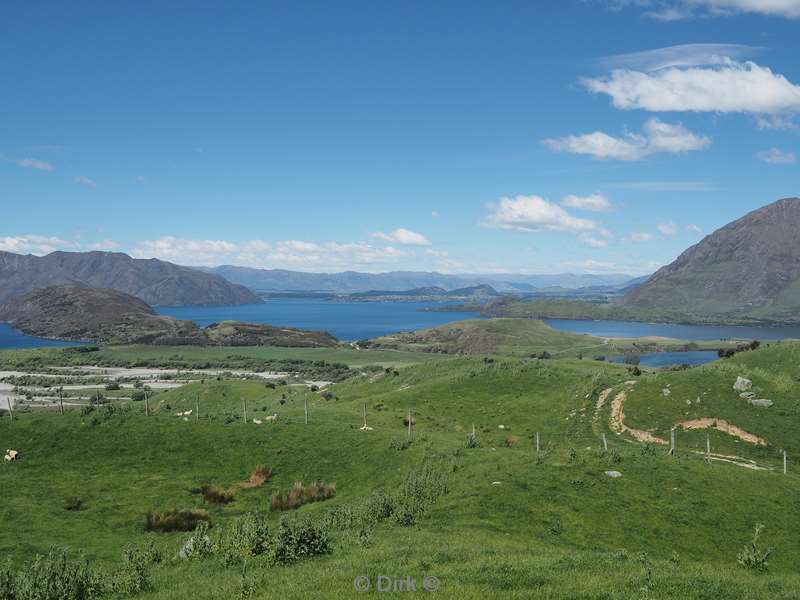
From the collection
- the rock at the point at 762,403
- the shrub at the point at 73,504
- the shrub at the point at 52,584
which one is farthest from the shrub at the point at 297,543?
the rock at the point at 762,403

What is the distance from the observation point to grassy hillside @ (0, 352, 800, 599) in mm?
17125

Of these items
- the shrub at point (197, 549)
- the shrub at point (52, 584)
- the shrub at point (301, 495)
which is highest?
the shrub at point (52, 584)

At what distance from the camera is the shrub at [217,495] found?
36.8 meters

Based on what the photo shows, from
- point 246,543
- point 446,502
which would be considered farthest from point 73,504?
point 446,502

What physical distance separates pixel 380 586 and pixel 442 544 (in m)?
6.43

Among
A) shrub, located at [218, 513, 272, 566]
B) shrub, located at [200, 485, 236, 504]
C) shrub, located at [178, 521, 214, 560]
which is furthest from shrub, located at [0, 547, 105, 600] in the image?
shrub, located at [200, 485, 236, 504]

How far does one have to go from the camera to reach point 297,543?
789 inches

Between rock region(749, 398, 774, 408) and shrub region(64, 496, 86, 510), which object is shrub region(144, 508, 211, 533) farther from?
rock region(749, 398, 774, 408)

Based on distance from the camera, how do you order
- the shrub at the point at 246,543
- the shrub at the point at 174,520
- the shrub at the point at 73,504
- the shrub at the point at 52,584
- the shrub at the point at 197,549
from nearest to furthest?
the shrub at the point at 52,584 < the shrub at the point at 246,543 < the shrub at the point at 197,549 < the shrub at the point at 174,520 < the shrub at the point at 73,504

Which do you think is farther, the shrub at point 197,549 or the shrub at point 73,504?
the shrub at point 73,504

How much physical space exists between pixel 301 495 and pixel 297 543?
56.0 feet

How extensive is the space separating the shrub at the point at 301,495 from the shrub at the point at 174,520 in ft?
14.7

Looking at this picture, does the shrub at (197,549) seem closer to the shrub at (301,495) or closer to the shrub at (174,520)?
the shrub at (174,520)

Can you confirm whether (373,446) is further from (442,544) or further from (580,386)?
(580,386)
